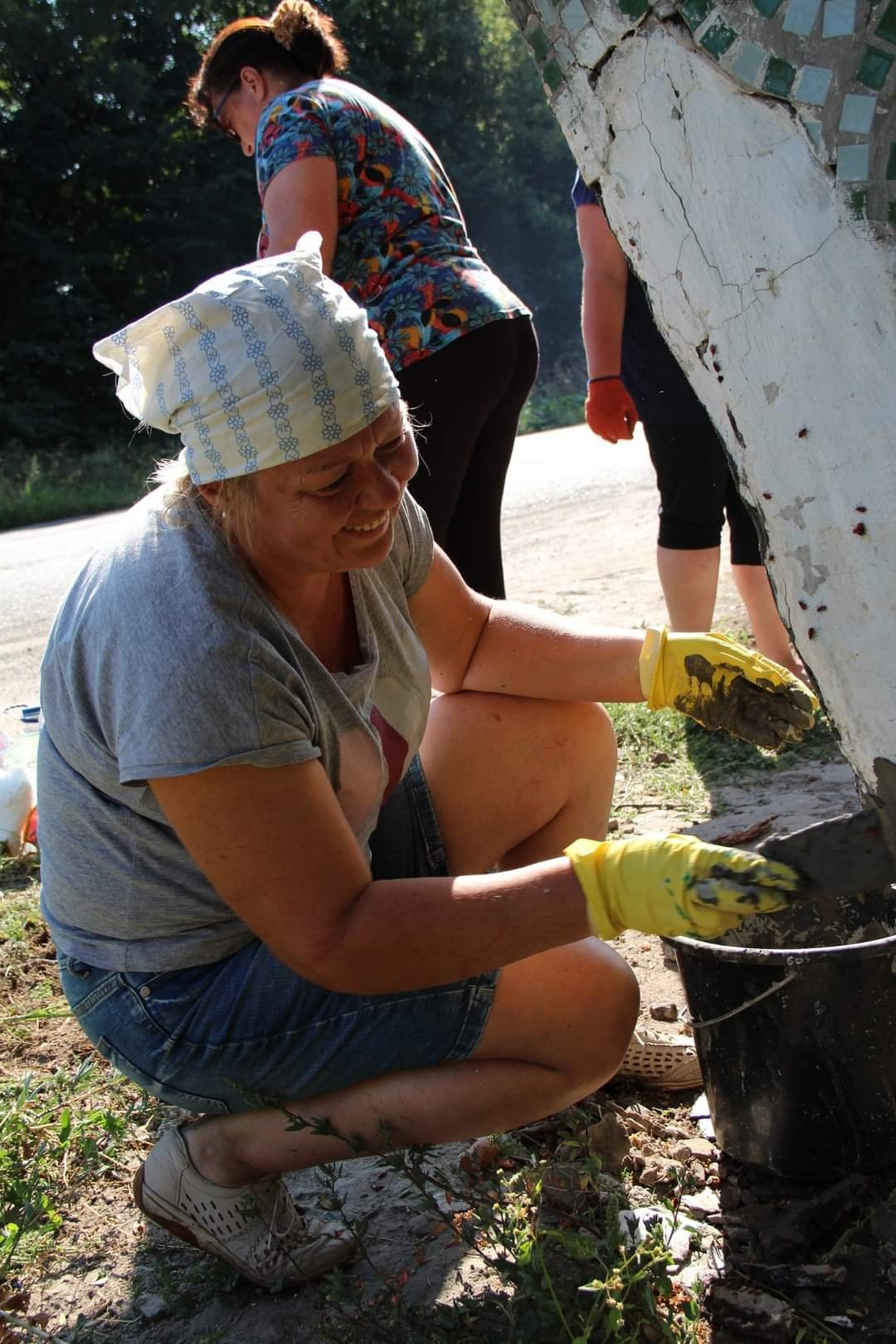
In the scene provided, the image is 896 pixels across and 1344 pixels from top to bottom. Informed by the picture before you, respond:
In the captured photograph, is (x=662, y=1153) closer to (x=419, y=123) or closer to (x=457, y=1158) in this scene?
(x=457, y=1158)

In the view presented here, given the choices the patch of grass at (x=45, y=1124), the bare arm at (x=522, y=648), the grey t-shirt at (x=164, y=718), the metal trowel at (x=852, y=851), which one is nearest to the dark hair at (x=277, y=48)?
the bare arm at (x=522, y=648)

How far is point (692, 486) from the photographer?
3525mm

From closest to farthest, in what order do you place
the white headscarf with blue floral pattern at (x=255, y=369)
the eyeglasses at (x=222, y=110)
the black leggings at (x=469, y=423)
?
the white headscarf with blue floral pattern at (x=255, y=369), the black leggings at (x=469, y=423), the eyeglasses at (x=222, y=110)

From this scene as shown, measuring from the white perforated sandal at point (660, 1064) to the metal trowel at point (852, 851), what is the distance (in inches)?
33.4

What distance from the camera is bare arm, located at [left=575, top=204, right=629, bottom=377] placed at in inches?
137

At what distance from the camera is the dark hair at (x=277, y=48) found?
10.2ft

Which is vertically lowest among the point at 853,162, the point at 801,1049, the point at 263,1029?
the point at 801,1049

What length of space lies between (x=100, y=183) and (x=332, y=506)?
19163mm

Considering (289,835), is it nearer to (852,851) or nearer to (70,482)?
(852,851)

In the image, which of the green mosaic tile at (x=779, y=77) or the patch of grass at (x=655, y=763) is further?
the patch of grass at (x=655, y=763)

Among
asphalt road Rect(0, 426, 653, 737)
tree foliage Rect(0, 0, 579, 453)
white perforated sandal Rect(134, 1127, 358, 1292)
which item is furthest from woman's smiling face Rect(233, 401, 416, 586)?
tree foliage Rect(0, 0, 579, 453)

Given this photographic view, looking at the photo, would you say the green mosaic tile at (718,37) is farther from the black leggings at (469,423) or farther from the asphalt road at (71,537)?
the asphalt road at (71,537)

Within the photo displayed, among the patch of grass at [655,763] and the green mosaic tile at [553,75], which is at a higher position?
the green mosaic tile at [553,75]

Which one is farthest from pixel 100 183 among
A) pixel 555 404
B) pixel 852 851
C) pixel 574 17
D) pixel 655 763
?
pixel 852 851
